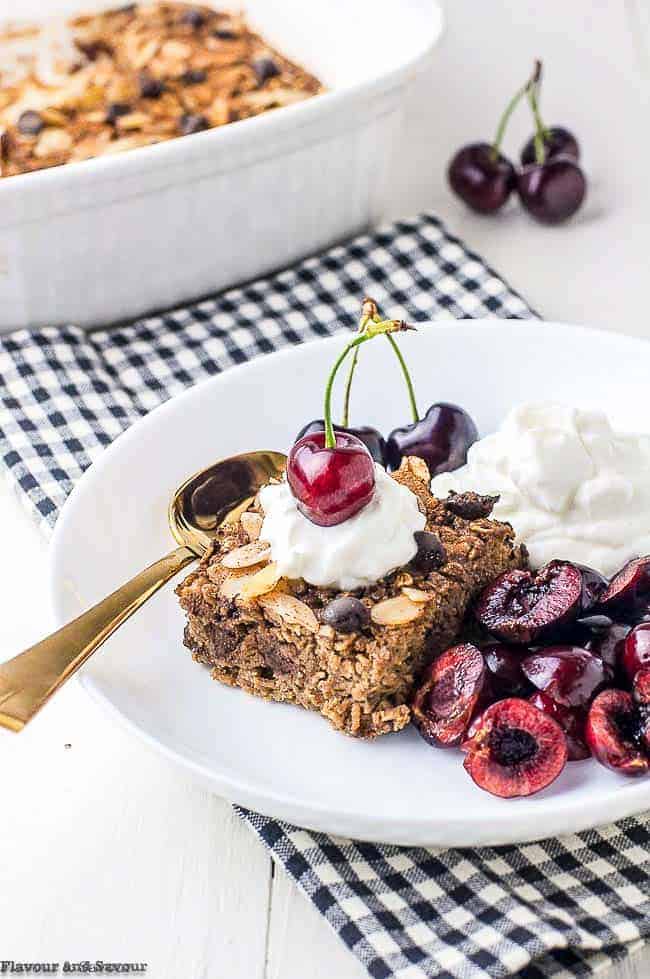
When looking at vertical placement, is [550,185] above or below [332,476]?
below

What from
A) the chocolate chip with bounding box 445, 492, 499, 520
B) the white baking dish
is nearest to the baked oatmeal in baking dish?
the white baking dish

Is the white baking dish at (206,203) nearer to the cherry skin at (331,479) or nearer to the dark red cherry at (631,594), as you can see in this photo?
the cherry skin at (331,479)

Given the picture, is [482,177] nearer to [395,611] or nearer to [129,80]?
[129,80]

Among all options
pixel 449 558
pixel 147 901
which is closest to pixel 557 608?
pixel 449 558

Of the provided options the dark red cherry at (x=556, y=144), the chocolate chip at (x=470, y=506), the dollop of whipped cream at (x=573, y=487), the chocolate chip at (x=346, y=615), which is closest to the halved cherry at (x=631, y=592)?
the dollop of whipped cream at (x=573, y=487)

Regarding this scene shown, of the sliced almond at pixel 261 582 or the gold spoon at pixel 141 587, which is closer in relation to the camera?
the gold spoon at pixel 141 587

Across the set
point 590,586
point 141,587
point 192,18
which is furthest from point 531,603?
point 192,18
